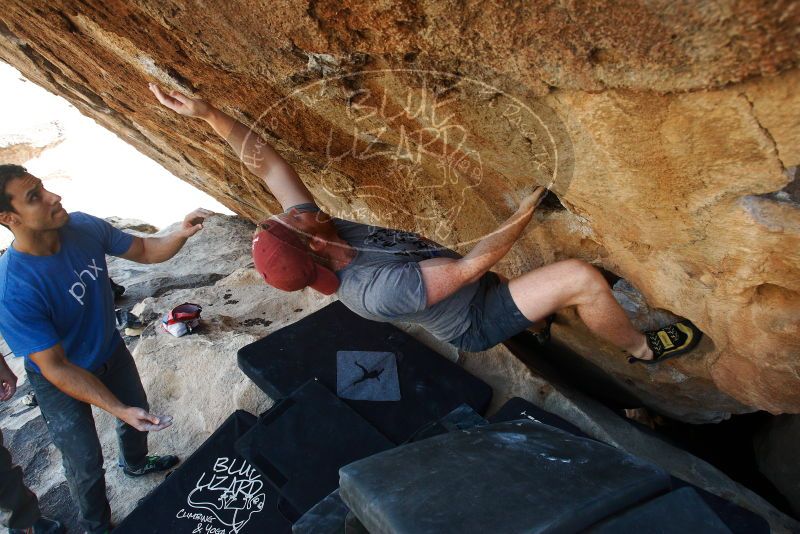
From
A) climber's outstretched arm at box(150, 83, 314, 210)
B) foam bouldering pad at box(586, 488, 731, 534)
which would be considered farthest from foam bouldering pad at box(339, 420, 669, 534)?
climber's outstretched arm at box(150, 83, 314, 210)

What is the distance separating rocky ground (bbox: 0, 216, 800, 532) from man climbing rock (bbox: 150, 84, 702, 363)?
0.44 m

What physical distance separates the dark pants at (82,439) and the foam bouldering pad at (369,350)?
63 cm

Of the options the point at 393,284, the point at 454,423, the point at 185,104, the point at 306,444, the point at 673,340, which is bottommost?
the point at 306,444

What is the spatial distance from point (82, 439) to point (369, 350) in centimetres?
136

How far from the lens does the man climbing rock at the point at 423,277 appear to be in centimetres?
180

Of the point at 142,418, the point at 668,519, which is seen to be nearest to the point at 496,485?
the point at 668,519

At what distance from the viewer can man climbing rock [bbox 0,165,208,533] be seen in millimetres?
2027

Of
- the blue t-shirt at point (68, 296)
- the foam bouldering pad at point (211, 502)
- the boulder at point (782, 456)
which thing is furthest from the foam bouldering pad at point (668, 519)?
the blue t-shirt at point (68, 296)

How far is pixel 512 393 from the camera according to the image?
248cm

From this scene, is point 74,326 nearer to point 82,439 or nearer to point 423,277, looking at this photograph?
point 82,439

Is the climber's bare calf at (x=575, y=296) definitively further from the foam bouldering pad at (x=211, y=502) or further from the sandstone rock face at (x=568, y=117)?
the foam bouldering pad at (x=211, y=502)

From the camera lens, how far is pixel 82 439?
7.41 ft

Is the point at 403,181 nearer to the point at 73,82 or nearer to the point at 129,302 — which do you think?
the point at 73,82

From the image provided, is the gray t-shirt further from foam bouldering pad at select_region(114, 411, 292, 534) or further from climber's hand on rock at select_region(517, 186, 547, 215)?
foam bouldering pad at select_region(114, 411, 292, 534)
